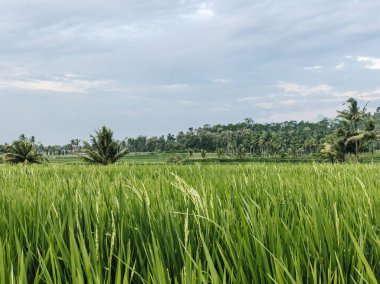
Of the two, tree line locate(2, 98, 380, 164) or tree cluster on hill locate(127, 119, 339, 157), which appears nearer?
tree line locate(2, 98, 380, 164)

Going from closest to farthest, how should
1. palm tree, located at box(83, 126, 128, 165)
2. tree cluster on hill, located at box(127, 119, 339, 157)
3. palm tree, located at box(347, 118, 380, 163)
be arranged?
palm tree, located at box(83, 126, 128, 165) < palm tree, located at box(347, 118, 380, 163) < tree cluster on hill, located at box(127, 119, 339, 157)

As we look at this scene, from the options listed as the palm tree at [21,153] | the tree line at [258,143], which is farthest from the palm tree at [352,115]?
the palm tree at [21,153]

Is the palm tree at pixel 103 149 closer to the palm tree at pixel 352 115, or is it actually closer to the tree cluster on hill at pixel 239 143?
the palm tree at pixel 352 115

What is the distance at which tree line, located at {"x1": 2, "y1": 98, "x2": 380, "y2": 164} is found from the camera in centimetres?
4173

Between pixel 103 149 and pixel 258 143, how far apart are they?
92339 millimetres

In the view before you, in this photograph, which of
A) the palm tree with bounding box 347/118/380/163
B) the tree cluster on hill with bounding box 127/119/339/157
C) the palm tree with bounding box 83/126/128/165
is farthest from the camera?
the tree cluster on hill with bounding box 127/119/339/157

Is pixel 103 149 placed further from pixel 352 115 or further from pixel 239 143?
pixel 239 143

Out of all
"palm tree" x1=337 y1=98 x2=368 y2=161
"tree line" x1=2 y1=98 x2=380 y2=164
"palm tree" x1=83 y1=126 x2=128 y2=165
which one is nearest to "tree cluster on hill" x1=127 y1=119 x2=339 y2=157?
"tree line" x1=2 y1=98 x2=380 y2=164

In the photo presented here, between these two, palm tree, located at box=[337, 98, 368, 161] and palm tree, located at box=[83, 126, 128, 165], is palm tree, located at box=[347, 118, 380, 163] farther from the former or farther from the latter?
palm tree, located at box=[83, 126, 128, 165]

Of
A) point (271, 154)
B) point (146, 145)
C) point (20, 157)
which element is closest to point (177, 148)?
point (146, 145)

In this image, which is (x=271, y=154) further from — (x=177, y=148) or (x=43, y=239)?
(x=43, y=239)

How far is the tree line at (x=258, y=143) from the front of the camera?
41.7m

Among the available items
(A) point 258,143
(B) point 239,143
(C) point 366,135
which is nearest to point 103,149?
(C) point 366,135

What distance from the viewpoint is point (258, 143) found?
415 ft
